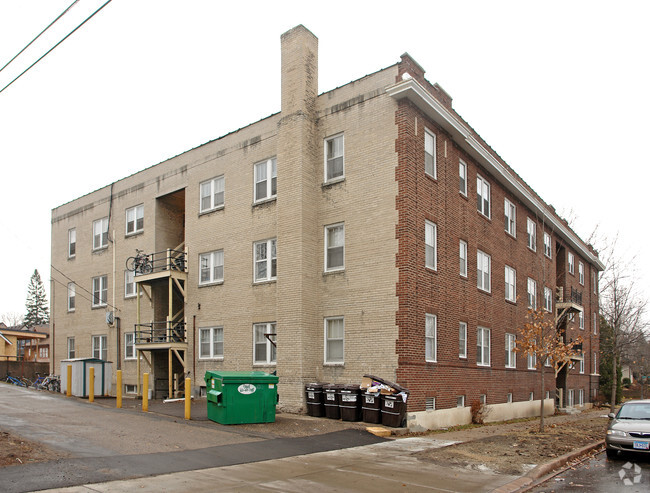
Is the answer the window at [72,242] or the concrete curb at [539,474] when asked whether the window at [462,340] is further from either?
the window at [72,242]

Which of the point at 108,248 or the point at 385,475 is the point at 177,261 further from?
the point at 385,475

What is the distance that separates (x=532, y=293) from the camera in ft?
99.7

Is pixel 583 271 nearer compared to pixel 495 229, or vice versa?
pixel 495 229

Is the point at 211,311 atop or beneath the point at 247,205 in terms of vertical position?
beneath

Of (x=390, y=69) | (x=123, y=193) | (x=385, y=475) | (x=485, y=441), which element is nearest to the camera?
(x=385, y=475)

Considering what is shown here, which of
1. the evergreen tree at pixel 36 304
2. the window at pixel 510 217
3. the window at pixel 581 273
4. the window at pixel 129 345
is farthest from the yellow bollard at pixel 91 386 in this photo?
the evergreen tree at pixel 36 304

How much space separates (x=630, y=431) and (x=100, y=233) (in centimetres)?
2585

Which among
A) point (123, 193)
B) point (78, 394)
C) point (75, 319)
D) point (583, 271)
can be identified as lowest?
point (78, 394)

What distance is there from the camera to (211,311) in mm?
23969

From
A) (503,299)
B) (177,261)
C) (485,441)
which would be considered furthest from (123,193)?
(485,441)

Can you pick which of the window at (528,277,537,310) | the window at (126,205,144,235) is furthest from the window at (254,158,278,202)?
the window at (528,277,537,310)

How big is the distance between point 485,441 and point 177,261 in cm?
1525

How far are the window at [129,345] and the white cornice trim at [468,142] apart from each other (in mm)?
16992

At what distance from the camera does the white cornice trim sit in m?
18.8
